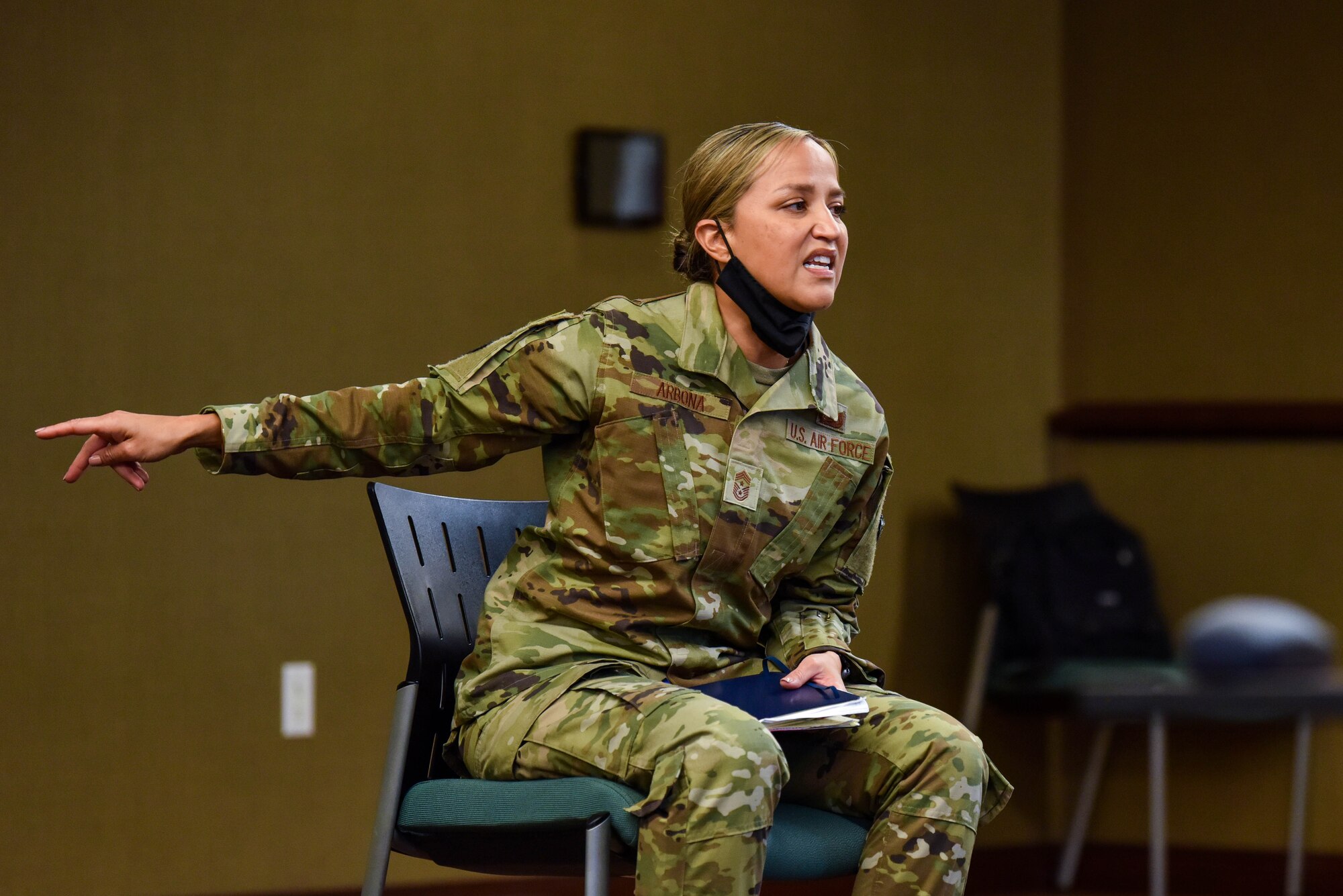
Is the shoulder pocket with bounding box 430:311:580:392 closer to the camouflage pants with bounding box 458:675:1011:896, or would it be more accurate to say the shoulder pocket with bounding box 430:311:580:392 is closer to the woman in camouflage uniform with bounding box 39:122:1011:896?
the woman in camouflage uniform with bounding box 39:122:1011:896

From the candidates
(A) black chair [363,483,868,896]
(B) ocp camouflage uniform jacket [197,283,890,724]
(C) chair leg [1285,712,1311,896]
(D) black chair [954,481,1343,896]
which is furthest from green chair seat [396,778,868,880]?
(C) chair leg [1285,712,1311,896]

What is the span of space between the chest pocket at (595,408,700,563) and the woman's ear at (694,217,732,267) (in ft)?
0.74

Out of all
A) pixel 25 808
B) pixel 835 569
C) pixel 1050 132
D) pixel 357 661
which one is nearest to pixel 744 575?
pixel 835 569

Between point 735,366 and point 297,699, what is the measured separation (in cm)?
161

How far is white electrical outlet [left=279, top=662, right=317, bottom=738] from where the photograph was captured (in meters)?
3.06

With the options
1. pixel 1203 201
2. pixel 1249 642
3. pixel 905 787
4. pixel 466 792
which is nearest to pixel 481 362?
pixel 466 792

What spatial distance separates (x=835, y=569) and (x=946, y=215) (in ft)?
6.40

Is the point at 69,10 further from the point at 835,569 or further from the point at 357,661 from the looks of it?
the point at 835,569

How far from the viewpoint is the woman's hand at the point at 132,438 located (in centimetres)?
159

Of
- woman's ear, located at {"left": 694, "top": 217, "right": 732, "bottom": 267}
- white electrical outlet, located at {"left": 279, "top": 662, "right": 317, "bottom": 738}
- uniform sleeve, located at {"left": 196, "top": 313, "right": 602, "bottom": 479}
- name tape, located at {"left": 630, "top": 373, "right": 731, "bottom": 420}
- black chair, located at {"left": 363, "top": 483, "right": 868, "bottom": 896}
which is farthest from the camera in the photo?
white electrical outlet, located at {"left": 279, "top": 662, "right": 317, "bottom": 738}

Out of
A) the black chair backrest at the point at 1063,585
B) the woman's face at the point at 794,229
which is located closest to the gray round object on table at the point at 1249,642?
the woman's face at the point at 794,229

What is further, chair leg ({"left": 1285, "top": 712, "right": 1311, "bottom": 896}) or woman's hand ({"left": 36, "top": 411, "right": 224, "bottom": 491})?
chair leg ({"left": 1285, "top": 712, "right": 1311, "bottom": 896})

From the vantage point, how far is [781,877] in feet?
5.19

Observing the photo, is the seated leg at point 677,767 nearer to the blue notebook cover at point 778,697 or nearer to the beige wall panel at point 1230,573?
the blue notebook cover at point 778,697
